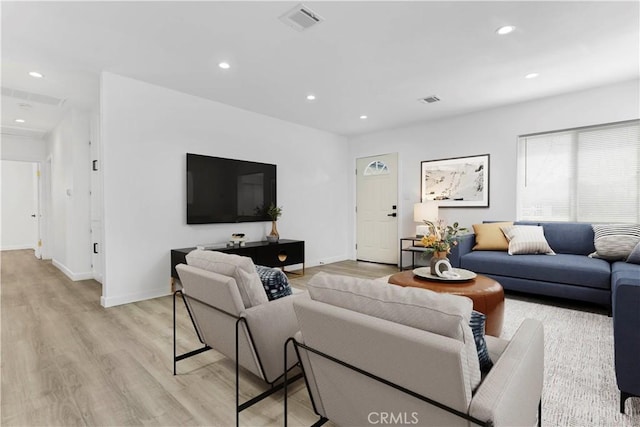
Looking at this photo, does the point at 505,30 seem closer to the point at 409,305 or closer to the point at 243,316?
the point at 409,305

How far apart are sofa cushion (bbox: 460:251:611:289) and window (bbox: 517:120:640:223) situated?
825mm

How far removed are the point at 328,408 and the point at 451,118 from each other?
4.89 metres

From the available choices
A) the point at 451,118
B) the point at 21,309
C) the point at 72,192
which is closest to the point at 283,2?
the point at 451,118

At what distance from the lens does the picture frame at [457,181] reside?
15.6 ft

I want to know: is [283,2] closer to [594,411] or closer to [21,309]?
[594,411]

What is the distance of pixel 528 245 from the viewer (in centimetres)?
376

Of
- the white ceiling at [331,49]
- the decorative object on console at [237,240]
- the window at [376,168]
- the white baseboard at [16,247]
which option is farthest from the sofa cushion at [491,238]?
the white baseboard at [16,247]

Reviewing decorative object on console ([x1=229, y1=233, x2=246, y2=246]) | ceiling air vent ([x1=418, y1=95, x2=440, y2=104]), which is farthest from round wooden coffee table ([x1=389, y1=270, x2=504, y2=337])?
ceiling air vent ([x1=418, y1=95, x2=440, y2=104])

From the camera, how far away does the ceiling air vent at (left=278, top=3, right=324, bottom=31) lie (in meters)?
2.33

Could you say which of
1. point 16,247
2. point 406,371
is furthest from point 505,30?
point 16,247

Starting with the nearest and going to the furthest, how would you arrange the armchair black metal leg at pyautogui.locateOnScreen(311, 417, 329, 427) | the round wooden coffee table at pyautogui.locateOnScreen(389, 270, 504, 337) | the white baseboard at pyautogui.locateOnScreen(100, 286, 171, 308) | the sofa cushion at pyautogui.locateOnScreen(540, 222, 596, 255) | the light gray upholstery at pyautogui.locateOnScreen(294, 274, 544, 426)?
the light gray upholstery at pyautogui.locateOnScreen(294, 274, 544, 426)
the armchair black metal leg at pyautogui.locateOnScreen(311, 417, 329, 427)
the round wooden coffee table at pyautogui.locateOnScreen(389, 270, 504, 337)
the white baseboard at pyautogui.locateOnScreen(100, 286, 171, 308)
the sofa cushion at pyautogui.locateOnScreen(540, 222, 596, 255)

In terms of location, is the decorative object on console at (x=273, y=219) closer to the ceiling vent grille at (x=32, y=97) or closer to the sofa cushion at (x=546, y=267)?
the sofa cushion at (x=546, y=267)

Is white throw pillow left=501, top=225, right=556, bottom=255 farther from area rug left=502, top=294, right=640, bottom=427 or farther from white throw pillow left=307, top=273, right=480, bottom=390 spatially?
white throw pillow left=307, top=273, right=480, bottom=390

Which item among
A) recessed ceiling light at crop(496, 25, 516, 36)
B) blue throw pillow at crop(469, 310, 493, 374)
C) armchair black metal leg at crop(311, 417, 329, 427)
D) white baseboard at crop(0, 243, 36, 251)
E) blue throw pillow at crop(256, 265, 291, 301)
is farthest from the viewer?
white baseboard at crop(0, 243, 36, 251)
